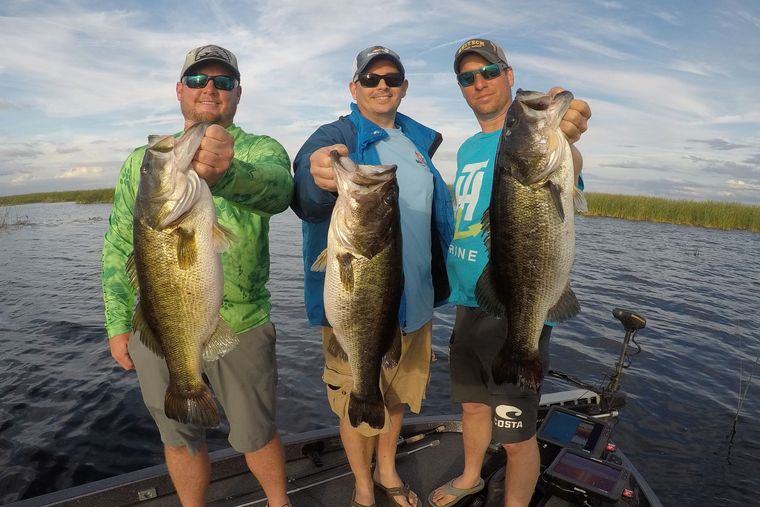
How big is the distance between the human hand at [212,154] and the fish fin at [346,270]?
2.63 ft

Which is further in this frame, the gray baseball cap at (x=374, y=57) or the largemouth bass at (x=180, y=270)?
the gray baseball cap at (x=374, y=57)

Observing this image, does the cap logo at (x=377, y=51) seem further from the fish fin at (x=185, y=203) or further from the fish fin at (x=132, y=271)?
the fish fin at (x=132, y=271)

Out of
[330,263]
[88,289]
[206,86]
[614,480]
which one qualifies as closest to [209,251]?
[330,263]

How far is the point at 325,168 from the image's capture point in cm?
264

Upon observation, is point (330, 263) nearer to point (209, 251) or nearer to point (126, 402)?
point (209, 251)

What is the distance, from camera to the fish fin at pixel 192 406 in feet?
8.77

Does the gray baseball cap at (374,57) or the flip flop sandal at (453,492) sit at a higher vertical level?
the gray baseball cap at (374,57)

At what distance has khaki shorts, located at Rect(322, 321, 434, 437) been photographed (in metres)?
3.60

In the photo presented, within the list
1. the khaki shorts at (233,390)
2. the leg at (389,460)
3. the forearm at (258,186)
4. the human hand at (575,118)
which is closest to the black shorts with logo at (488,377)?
the leg at (389,460)

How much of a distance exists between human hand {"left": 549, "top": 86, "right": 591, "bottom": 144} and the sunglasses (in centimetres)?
112

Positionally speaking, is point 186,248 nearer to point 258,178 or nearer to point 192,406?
point 258,178

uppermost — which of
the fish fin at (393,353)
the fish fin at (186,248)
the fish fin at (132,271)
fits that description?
the fish fin at (186,248)

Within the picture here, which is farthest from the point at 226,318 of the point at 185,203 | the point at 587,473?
the point at 587,473

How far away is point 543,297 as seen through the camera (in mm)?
2971
